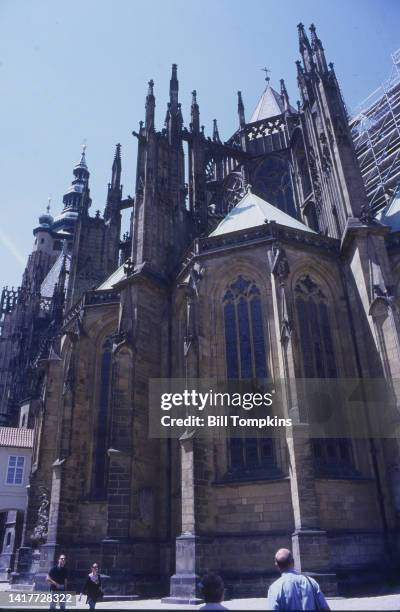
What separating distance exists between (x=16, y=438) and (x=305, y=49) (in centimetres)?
2730

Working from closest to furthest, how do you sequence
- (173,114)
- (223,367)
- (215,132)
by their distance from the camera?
(223,367), (173,114), (215,132)

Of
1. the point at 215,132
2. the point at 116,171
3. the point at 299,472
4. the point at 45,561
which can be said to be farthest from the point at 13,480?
the point at 215,132

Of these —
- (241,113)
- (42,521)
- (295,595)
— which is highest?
(241,113)

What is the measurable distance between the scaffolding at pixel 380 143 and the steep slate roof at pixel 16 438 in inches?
958

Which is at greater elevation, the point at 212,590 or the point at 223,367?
the point at 223,367

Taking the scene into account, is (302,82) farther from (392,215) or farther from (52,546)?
(52,546)

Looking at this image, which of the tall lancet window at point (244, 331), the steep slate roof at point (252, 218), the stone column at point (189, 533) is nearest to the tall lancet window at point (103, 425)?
the stone column at point (189, 533)

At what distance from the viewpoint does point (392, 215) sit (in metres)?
20.8

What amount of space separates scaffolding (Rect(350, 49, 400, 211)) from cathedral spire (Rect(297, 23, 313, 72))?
696 centimetres

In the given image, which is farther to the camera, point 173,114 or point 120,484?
point 173,114

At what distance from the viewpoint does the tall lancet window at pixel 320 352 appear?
47.7ft

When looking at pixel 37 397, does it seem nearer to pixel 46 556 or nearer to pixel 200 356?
pixel 46 556

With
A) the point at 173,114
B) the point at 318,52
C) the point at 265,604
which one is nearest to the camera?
the point at 265,604

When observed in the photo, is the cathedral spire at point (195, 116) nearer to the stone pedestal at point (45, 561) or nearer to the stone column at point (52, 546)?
the stone column at point (52, 546)
